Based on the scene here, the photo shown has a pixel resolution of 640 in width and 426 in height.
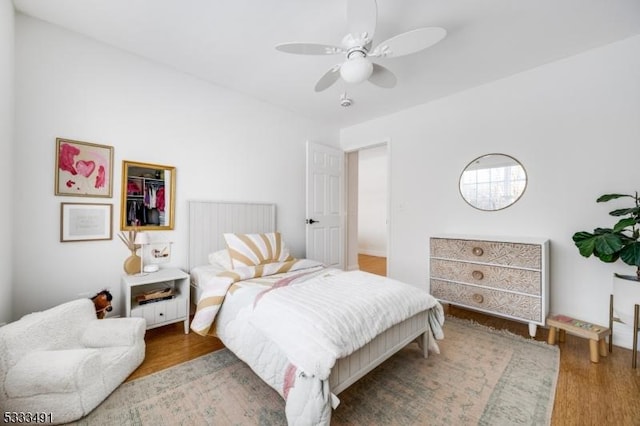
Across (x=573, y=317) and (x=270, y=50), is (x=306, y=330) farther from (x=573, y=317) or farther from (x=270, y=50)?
(x=573, y=317)

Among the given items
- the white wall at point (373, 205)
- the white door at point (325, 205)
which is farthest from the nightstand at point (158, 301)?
the white wall at point (373, 205)

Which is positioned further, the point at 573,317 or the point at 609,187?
the point at 573,317

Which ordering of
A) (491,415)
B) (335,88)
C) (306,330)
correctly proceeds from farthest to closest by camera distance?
(335,88), (491,415), (306,330)

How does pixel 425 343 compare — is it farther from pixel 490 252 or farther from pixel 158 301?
pixel 158 301

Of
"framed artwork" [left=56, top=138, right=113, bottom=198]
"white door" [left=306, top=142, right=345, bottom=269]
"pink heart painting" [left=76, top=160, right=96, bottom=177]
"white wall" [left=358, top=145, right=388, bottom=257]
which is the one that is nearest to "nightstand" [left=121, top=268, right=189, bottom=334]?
"framed artwork" [left=56, top=138, right=113, bottom=198]

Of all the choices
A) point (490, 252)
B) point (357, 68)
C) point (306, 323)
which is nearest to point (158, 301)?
point (306, 323)

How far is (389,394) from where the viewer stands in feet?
5.40

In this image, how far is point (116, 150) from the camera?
2410 millimetres

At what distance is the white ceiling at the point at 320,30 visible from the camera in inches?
73.0

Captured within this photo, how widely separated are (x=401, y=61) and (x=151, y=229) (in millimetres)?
3009

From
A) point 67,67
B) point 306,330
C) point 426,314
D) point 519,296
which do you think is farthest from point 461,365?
point 67,67

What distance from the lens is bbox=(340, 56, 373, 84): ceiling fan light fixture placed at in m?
1.78

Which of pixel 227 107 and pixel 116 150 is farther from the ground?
pixel 227 107

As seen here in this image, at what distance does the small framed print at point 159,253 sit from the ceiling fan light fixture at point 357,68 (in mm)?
2409
